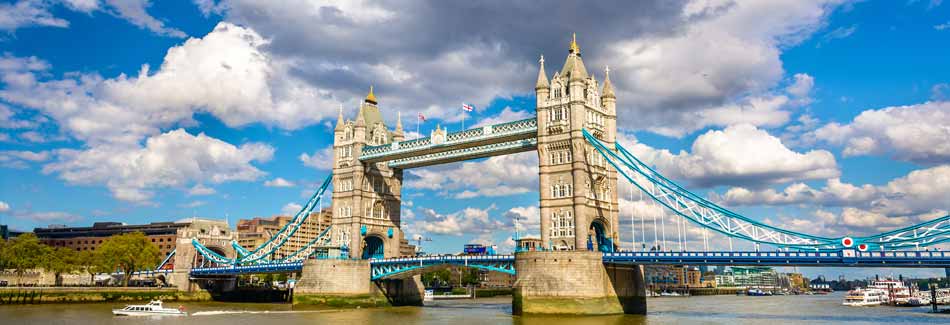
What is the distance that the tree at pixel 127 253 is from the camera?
10281cm

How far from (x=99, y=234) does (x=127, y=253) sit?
9509 cm

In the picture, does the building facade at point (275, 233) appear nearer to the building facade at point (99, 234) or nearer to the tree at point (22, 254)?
the building facade at point (99, 234)

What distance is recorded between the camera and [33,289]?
81812 millimetres

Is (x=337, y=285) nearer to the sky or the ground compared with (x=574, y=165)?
nearer to the ground

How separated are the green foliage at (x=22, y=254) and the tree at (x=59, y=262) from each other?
31.4 inches

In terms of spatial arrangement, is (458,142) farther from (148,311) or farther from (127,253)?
(127,253)

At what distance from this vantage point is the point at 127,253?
104 metres

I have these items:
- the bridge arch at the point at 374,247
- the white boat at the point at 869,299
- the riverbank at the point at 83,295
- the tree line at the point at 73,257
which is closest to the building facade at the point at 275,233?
the tree line at the point at 73,257

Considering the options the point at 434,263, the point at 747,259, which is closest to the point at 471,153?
the point at 434,263

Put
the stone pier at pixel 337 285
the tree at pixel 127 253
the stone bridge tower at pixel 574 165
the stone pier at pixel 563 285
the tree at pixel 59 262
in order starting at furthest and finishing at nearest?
the tree at pixel 127 253
the tree at pixel 59 262
the stone pier at pixel 337 285
the stone bridge tower at pixel 574 165
the stone pier at pixel 563 285

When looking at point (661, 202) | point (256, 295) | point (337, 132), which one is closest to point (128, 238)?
point (256, 295)

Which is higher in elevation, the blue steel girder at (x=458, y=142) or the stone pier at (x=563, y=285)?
the blue steel girder at (x=458, y=142)

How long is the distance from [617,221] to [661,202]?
31.0 feet

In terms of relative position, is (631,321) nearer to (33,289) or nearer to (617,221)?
(617,221)
